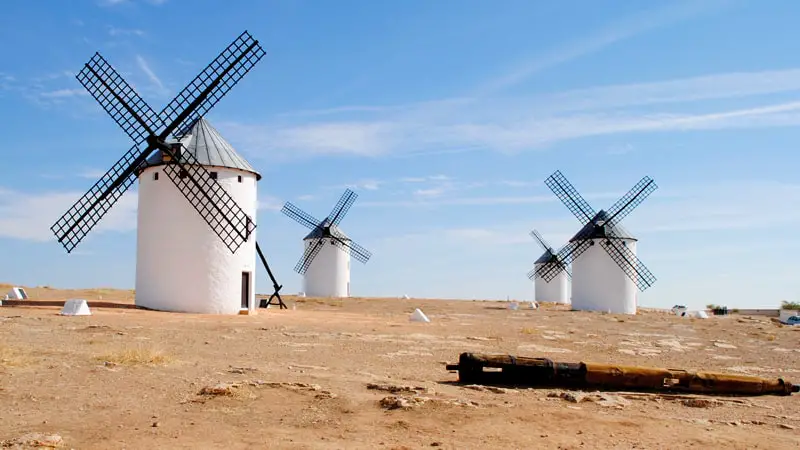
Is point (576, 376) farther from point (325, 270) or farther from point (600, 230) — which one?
point (325, 270)

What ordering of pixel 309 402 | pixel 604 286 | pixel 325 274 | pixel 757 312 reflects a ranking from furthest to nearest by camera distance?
pixel 757 312, pixel 325 274, pixel 604 286, pixel 309 402

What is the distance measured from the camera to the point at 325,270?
183ft

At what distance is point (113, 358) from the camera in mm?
12531

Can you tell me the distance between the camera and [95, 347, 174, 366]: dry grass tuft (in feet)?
40.5

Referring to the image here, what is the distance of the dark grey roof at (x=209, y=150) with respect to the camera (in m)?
26.0

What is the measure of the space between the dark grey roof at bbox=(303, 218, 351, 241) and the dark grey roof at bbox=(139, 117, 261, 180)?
28.0 metres

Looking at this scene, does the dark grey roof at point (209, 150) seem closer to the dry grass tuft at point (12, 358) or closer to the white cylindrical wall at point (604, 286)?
the dry grass tuft at point (12, 358)

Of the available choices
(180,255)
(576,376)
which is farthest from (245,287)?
(576,376)

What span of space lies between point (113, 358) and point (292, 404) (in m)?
4.36

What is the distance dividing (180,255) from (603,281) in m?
29.0

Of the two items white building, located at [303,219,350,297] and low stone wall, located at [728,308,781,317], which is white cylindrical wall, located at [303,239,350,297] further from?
low stone wall, located at [728,308,781,317]

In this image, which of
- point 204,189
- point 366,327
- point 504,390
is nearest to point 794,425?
point 504,390

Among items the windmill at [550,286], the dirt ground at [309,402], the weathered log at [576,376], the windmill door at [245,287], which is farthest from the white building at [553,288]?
the weathered log at [576,376]

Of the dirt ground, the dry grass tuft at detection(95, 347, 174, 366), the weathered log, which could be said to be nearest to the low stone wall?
the dirt ground
